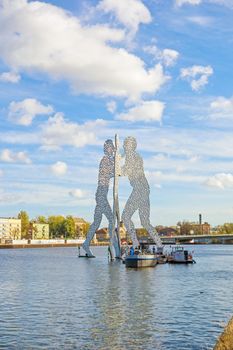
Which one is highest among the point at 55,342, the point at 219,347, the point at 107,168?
the point at 107,168

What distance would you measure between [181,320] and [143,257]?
3423cm

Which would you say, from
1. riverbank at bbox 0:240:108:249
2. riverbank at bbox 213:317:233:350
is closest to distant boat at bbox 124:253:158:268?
riverbank at bbox 213:317:233:350

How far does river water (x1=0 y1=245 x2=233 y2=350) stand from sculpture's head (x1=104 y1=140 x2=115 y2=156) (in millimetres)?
28734

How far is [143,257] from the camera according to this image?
195 ft

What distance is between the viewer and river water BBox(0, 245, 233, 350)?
2081 cm

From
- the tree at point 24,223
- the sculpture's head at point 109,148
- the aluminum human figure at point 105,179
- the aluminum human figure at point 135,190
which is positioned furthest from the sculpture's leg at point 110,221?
the tree at point 24,223

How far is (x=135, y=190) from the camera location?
68812 mm

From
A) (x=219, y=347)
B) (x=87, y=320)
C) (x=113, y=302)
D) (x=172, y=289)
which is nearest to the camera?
(x=219, y=347)

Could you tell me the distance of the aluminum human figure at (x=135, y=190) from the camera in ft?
225

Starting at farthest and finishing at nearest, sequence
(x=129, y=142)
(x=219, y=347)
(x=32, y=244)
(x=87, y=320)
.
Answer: (x=32, y=244), (x=129, y=142), (x=87, y=320), (x=219, y=347)

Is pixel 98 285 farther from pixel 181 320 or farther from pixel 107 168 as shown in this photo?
pixel 107 168

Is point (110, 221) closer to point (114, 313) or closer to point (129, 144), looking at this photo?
point (129, 144)

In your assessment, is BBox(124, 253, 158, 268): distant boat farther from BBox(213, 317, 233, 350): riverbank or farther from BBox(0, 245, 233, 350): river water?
BBox(213, 317, 233, 350): riverbank

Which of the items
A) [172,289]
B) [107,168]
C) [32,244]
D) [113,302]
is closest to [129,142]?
[107,168]
